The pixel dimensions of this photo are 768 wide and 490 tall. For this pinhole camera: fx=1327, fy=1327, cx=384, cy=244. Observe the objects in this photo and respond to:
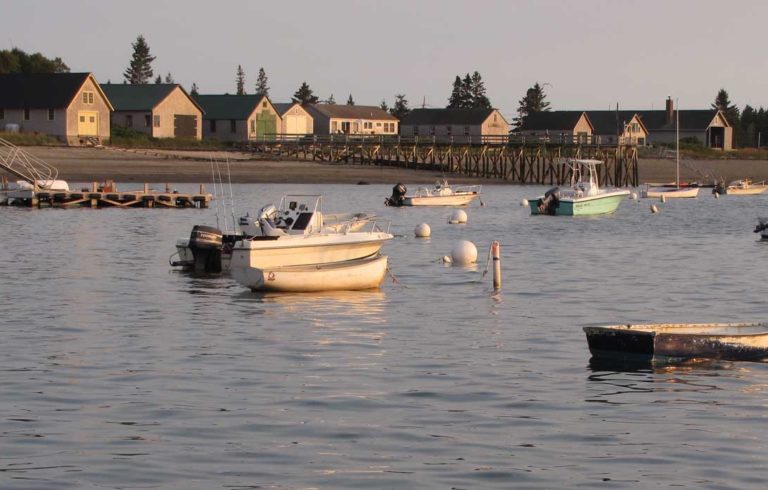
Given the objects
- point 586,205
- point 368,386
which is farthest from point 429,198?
point 368,386

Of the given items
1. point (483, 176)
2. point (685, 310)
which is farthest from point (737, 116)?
point (685, 310)

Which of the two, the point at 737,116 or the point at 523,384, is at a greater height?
the point at 737,116

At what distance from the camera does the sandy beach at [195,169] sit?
3570 inches

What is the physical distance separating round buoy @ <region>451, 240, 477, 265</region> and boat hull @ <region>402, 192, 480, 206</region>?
33.8 meters

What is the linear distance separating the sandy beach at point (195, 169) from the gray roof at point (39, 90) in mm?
8788

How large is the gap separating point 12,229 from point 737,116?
495ft

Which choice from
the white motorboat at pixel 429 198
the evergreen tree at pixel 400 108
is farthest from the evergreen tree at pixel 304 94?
the white motorboat at pixel 429 198

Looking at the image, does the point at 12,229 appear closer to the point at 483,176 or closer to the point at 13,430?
the point at 13,430

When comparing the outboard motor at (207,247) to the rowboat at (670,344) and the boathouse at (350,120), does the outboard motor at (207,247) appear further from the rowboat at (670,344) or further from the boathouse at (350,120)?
the boathouse at (350,120)

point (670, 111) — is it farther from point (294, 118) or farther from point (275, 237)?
point (275, 237)

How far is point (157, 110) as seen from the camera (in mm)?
117438

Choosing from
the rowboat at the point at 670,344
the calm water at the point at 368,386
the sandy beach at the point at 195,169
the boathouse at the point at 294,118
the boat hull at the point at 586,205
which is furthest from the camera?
the boathouse at the point at 294,118

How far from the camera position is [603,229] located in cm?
6050

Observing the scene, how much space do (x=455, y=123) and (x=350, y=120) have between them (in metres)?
11.9
